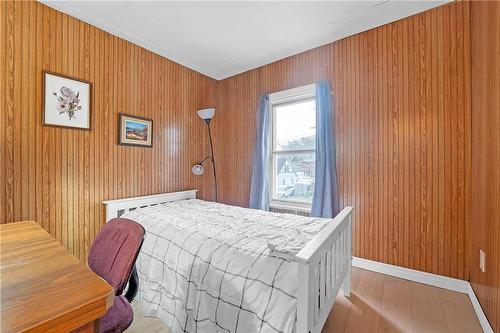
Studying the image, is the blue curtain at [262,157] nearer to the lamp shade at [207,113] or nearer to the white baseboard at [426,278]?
the lamp shade at [207,113]

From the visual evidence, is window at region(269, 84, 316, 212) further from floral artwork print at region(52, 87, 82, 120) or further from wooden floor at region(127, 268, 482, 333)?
floral artwork print at region(52, 87, 82, 120)

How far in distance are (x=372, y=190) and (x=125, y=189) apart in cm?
278

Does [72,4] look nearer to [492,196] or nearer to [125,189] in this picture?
[125,189]

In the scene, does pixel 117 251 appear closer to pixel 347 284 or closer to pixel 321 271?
pixel 321 271

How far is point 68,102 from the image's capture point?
2.17 meters

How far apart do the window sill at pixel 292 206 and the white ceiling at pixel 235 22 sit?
2.01m

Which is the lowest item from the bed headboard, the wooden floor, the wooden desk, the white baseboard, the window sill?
the wooden floor

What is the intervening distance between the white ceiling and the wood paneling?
27.6 inches

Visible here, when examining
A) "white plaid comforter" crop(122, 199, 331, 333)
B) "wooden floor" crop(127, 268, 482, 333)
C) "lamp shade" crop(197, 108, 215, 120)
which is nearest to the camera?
"white plaid comforter" crop(122, 199, 331, 333)

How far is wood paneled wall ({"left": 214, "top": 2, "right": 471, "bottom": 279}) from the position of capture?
79.7 inches

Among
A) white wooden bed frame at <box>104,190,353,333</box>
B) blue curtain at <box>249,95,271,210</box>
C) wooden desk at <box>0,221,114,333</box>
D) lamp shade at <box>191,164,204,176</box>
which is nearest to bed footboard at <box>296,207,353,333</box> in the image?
white wooden bed frame at <box>104,190,353,333</box>

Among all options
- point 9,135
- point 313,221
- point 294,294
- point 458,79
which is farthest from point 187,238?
point 458,79

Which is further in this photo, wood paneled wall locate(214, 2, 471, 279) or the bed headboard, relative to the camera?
the bed headboard

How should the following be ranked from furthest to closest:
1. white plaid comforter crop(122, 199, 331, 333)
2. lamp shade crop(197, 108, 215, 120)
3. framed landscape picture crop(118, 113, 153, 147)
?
lamp shade crop(197, 108, 215, 120) → framed landscape picture crop(118, 113, 153, 147) → white plaid comforter crop(122, 199, 331, 333)
